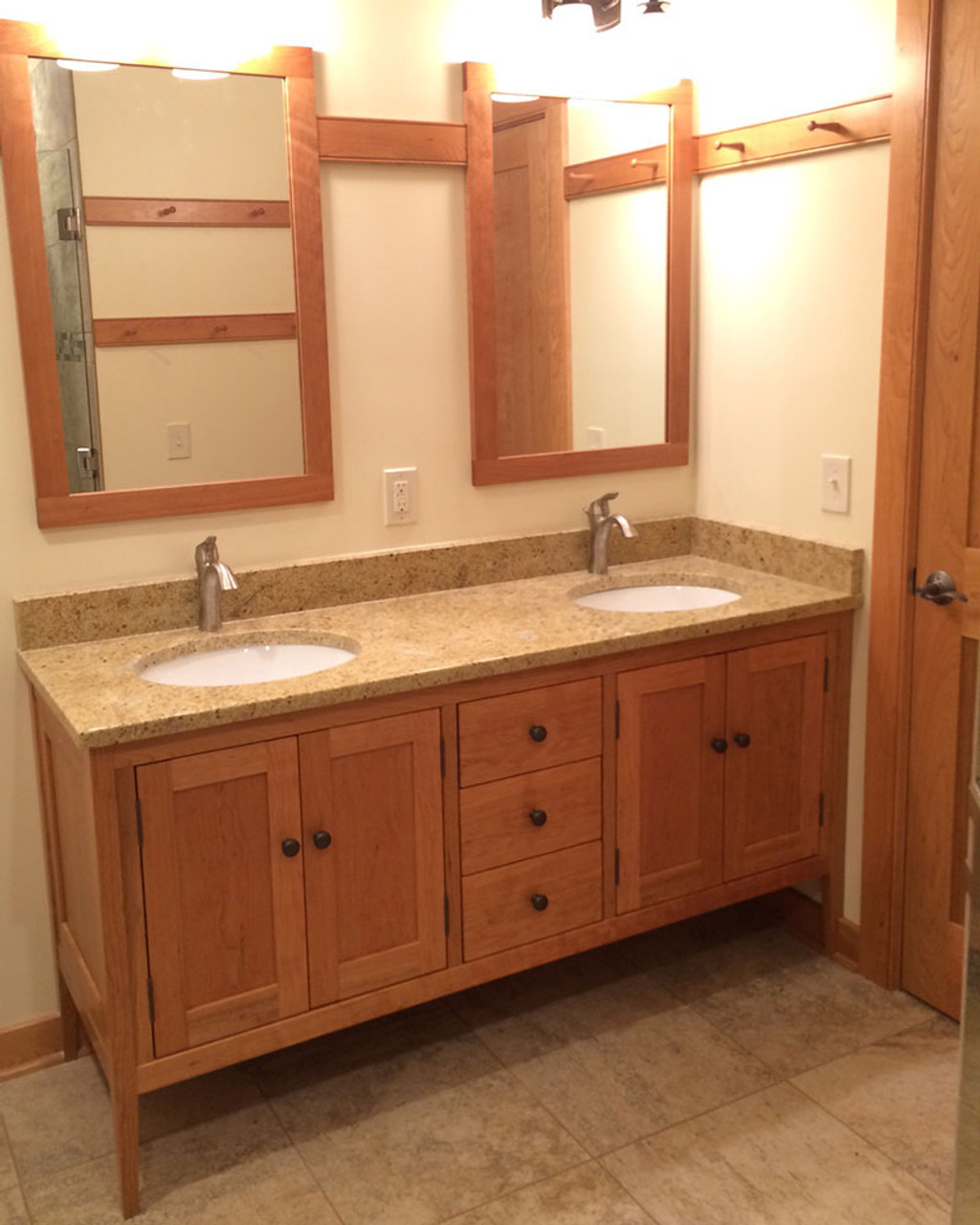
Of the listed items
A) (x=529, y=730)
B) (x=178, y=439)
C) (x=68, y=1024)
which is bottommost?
(x=68, y=1024)

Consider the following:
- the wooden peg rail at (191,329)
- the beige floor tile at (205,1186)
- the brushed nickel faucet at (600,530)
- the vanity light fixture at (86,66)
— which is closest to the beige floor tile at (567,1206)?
the beige floor tile at (205,1186)

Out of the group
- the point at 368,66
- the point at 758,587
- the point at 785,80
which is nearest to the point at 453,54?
the point at 368,66

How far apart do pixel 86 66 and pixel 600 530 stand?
4.39ft

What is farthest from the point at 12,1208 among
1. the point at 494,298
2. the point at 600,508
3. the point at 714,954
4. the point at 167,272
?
the point at 494,298

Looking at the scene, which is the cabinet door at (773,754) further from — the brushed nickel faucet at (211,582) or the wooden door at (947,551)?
the brushed nickel faucet at (211,582)

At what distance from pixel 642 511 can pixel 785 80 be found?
3.09 feet

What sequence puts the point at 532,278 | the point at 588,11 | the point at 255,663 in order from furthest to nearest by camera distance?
1. the point at 532,278
2. the point at 588,11
3. the point at 255,663

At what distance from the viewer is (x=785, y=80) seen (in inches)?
99.3

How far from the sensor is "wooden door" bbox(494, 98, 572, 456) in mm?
2570

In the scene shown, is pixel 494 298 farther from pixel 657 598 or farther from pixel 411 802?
pixel 411 802

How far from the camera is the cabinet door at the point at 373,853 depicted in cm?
210

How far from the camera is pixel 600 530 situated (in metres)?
2.75

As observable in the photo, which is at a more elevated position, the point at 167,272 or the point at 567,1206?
the point at 167,272

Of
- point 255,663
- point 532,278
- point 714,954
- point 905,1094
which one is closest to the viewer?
point 905,1094
